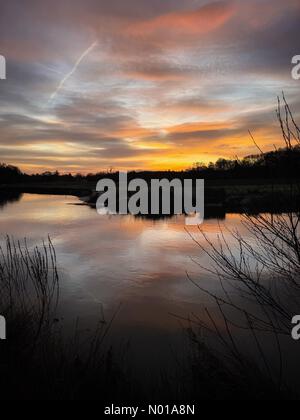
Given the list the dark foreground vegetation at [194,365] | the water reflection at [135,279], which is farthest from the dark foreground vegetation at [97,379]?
the water reflection at [135,279]

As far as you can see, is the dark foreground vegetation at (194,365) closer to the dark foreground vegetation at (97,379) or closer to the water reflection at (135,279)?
the dark foreground vegetation at (97,379)

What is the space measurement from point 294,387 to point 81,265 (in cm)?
1209

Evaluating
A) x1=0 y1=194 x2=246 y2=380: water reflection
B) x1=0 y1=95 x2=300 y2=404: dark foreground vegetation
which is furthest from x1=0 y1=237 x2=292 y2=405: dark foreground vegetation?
x1=0 y1=194 x2=246 y2=380: water reflection

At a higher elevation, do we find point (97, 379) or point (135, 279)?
point (97, 379)

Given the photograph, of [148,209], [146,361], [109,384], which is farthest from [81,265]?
[148,209]

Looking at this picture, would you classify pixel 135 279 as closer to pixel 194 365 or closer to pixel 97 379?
pixel 194 365

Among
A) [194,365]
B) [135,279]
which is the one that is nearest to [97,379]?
[194,365]

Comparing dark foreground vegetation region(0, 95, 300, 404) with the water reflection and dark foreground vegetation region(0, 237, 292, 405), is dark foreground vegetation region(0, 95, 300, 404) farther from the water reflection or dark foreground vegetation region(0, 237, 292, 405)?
the water reflection

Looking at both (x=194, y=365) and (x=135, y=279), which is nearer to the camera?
(x=194, y=365)

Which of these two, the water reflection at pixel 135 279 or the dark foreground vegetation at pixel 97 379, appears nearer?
the dark foreground vegetation at pixel 97 379

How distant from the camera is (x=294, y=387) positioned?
714cm

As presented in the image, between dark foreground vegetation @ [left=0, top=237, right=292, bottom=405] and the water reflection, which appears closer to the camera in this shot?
dark foreground vegetation @ [left=0, top=237, right=292, bottom=405]

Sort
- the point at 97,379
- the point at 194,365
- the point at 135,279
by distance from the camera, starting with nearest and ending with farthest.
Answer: the point at 97,379, the point at 194,365, the point at 135,279
